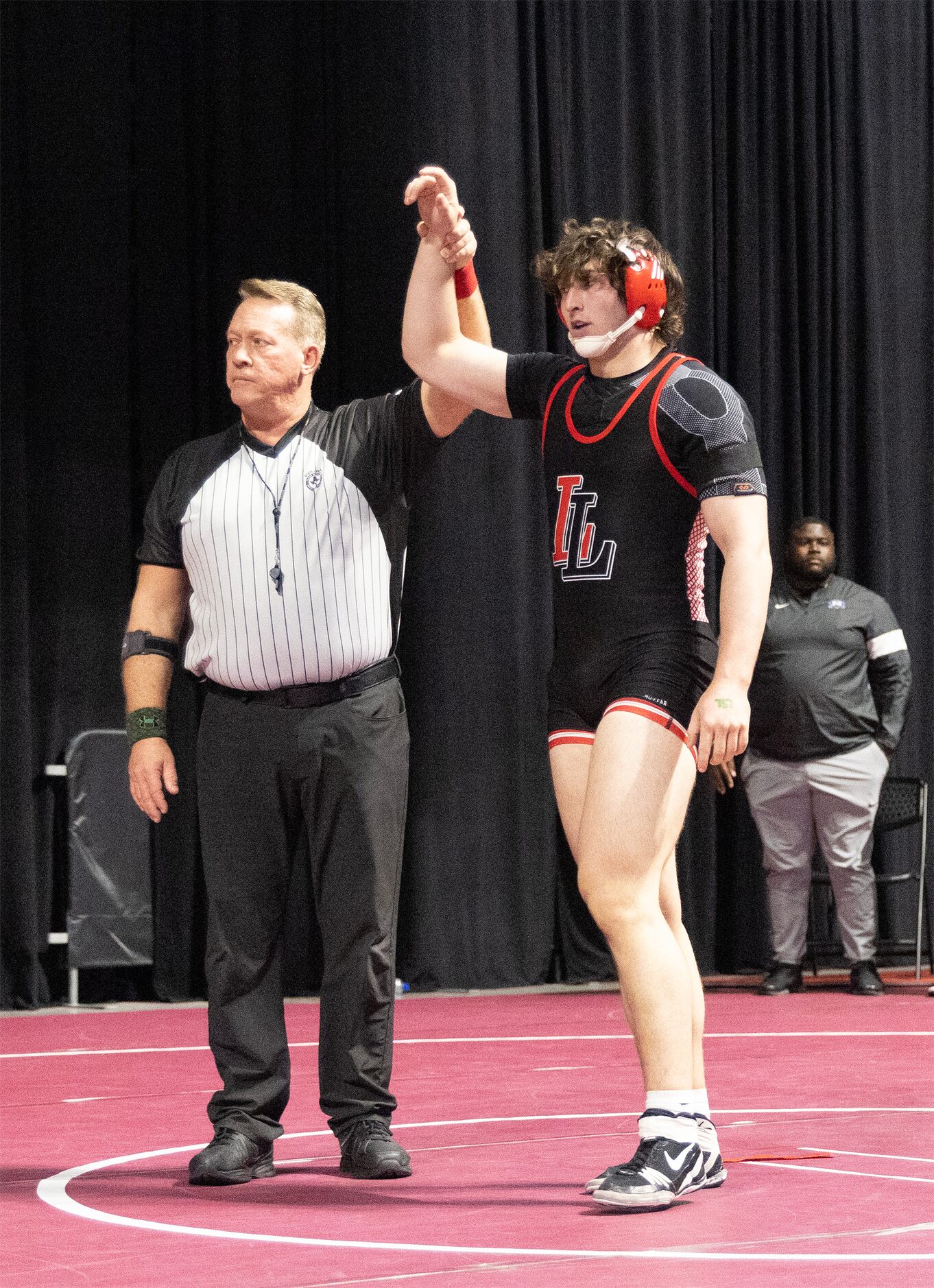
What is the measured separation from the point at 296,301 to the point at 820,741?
437 centimetres

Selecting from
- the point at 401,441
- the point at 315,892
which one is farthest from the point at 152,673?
the point at 401,441

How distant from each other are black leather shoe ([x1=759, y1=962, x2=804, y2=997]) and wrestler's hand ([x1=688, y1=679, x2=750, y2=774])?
15.2ft

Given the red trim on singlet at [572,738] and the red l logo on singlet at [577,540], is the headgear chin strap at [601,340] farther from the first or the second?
the red trim on singlet at [572,738]

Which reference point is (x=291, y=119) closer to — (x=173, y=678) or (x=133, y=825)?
(x=173, y=678)

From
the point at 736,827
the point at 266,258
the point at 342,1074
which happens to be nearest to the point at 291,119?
the point at 266,258

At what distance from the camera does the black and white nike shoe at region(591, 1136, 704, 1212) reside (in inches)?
112

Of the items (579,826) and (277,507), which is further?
(277,507)

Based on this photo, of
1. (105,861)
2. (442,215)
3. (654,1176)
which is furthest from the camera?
(105,861)

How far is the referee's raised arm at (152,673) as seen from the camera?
Answer: 3418 mm

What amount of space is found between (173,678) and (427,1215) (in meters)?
4.93

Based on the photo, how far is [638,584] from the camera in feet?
10.2

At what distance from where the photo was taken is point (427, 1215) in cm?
289

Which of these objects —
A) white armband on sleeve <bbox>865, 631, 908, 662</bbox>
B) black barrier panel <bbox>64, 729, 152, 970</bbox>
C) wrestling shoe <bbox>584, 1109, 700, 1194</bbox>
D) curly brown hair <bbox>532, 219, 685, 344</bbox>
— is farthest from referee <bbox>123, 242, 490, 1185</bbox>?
white armband on sleeve <bbox>865, 631, 908, 662</bbox>

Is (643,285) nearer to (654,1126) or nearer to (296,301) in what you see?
(296,301)
